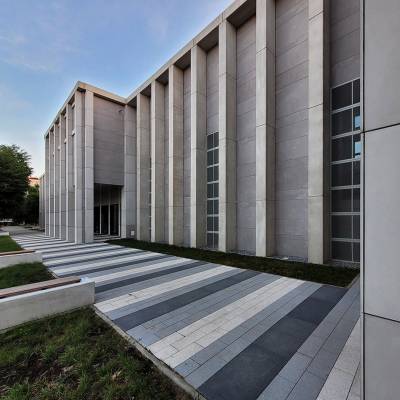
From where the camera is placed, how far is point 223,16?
12.9 metres

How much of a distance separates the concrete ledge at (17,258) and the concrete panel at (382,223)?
13040mm

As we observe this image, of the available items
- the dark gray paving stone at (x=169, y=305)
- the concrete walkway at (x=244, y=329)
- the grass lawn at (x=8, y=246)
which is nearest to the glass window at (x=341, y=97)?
the concrete walkway at (x=244, y=329)

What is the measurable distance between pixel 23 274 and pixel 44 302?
4.81 meters

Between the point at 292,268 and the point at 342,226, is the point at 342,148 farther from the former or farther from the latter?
the point at 292,268

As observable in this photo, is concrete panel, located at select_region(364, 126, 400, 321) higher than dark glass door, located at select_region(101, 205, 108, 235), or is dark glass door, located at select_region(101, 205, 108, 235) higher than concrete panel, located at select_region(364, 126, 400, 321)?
concrete panel, located at select_region(364, 126, 400, 321)

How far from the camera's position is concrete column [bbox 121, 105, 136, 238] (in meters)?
20.4

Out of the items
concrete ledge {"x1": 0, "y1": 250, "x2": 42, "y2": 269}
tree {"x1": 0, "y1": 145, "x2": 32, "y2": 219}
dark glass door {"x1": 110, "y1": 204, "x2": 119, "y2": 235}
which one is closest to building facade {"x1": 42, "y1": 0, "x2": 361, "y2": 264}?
dark glass door {"x1": 110, "y1": 204, "x2": 119, "y2": 235}

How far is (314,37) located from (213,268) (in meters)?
10.7

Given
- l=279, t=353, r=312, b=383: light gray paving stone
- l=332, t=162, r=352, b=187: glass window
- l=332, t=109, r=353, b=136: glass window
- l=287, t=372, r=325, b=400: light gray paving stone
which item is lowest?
l=279, t=353, r=312, b=383: light gray paving stone

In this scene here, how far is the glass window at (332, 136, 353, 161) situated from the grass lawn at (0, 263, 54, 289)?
12471 mm

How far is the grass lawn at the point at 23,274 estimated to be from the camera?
24.9ft

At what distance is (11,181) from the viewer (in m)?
26.3

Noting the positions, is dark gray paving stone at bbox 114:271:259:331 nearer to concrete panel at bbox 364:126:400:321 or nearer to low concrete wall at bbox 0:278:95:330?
low concrete wall at bbox 0:278:95:330

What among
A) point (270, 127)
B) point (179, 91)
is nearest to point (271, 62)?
point (270, 127)
